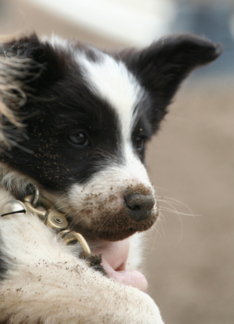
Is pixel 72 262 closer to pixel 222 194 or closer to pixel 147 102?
pixel 147 102

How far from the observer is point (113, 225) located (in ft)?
5.27

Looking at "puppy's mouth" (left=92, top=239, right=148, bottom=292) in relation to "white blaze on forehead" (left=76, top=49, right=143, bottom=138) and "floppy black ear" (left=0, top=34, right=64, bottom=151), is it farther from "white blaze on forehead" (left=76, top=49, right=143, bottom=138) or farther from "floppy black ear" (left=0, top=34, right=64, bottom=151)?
"floppy black ear" (left=0, top=34, right=64, bottom=151)

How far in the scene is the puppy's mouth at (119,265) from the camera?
164cm

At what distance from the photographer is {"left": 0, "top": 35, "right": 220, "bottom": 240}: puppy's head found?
162 cm

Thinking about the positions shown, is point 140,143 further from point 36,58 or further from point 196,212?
point 196,212

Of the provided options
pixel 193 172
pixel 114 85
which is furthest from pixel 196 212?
pixel 114 85

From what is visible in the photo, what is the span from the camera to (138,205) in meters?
1.58

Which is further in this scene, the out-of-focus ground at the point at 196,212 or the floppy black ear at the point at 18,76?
the out-of-focus ground at the point at 196,212

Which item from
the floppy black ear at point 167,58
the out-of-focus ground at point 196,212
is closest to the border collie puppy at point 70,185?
the floppy black ear at point 167,58

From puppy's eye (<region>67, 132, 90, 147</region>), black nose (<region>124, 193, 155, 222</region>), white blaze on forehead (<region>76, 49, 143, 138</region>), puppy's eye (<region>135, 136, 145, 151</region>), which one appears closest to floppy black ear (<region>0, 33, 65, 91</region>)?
white blaze on forehead (<region>76, 49, 143, 138</region>)

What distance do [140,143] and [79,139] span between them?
0.41 meters

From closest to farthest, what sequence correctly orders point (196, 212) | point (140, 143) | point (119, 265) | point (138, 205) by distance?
point (138, 205) → point (119, 265) → point (140, 143) → point (196, 212)

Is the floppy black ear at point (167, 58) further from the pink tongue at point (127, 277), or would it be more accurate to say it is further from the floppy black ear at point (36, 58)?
the pink tongue at point (127, 277)

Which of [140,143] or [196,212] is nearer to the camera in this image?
[140,143]
